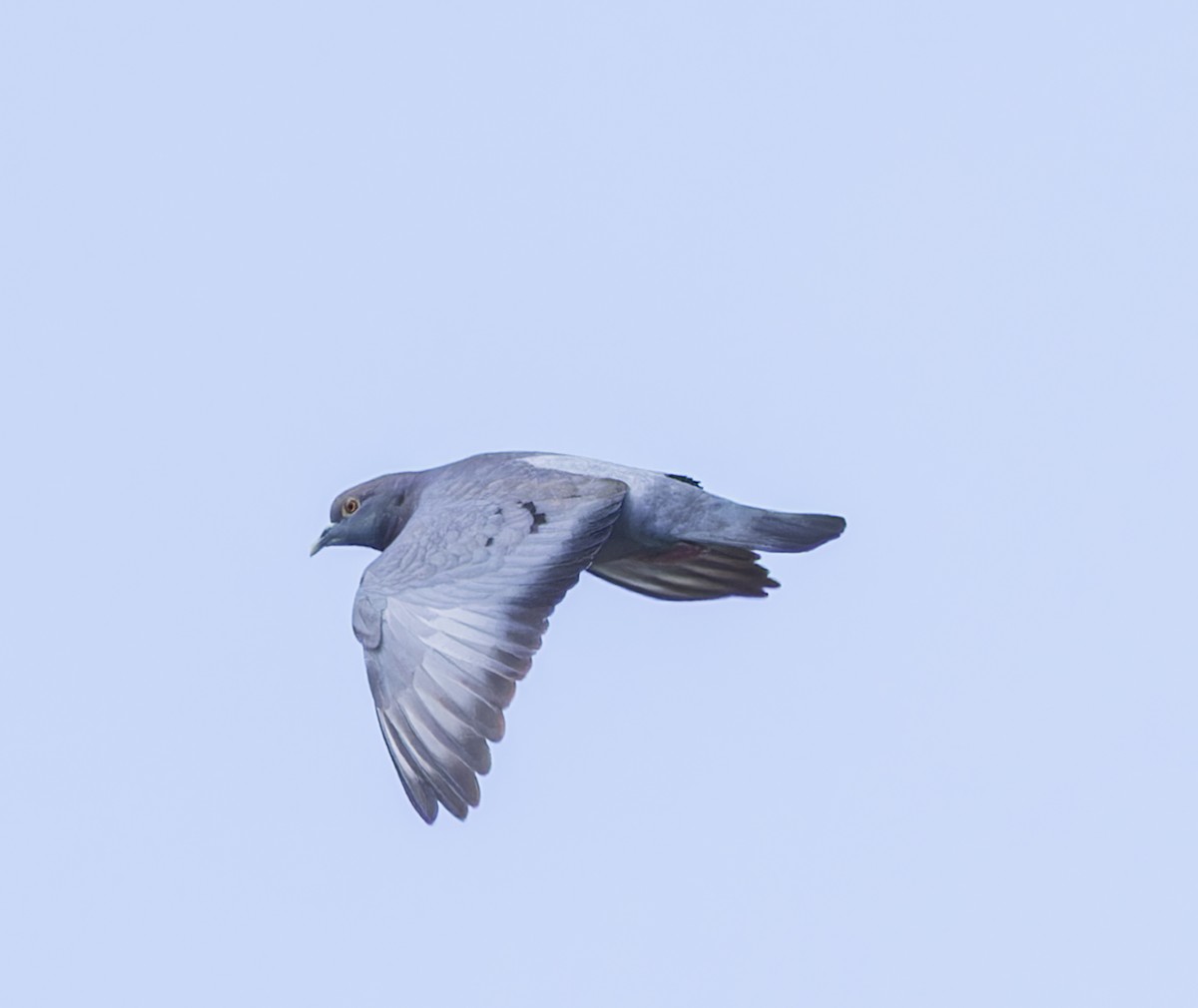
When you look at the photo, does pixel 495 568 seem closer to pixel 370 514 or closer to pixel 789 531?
pixel 789 531

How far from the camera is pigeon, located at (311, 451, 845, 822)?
12.5m

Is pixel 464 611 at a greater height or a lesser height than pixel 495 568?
lesser

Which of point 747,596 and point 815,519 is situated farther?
point 747,596

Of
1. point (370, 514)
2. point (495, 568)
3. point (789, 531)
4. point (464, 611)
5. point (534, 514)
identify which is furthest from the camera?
point (370, 514)

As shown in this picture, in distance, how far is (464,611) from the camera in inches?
511

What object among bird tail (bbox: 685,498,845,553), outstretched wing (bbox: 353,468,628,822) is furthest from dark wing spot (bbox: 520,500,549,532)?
bird tail (bbox: 685,498,845,553)

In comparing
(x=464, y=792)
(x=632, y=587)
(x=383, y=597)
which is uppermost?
(x=632, y=587)

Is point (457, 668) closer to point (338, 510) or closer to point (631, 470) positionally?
point (631, 470)

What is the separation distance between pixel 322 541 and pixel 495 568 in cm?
281

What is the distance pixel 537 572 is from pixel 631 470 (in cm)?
143

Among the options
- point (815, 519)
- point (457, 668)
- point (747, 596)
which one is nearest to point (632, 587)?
point (747, 596)

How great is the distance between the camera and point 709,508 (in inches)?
556

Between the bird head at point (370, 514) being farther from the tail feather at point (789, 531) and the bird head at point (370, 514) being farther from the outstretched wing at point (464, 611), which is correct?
the tail feather at point (789, 531)

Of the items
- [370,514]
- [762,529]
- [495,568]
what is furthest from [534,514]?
[370,514]
